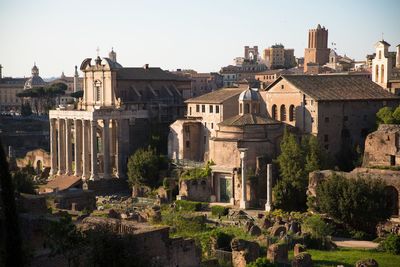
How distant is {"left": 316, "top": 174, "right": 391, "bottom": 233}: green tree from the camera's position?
107ft

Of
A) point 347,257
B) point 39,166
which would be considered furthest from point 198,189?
point 39,166

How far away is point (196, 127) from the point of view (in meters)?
49.8

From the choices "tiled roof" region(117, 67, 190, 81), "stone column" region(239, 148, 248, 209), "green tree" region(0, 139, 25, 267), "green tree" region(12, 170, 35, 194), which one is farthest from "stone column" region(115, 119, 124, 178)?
"green tree" region(0, 139, 25, 267)

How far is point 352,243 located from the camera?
105ft

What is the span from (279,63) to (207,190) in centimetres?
8331

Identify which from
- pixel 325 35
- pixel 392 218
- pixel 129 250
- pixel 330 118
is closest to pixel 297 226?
pixel 392 218

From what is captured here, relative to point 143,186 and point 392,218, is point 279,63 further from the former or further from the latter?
point 392,218

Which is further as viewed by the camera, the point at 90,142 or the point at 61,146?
the point at 61,146

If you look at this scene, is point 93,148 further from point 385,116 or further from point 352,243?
point 352,243

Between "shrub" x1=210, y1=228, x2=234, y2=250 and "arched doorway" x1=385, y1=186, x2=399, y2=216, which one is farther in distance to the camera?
"arched doorway" x1=385, y1=186, x2=399, y2=216

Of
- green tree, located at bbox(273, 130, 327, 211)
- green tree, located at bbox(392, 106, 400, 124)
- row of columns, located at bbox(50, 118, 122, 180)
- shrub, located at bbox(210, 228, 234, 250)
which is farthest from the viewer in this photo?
row of columns, located at bbox(50, 118, 122, 180)

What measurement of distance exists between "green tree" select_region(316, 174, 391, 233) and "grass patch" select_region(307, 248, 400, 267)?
289cm

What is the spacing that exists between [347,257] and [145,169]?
2113 cm

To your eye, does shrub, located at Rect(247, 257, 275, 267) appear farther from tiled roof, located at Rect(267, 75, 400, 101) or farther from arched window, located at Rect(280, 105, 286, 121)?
arched window, located at Rect(280, 105, 286, 121)
